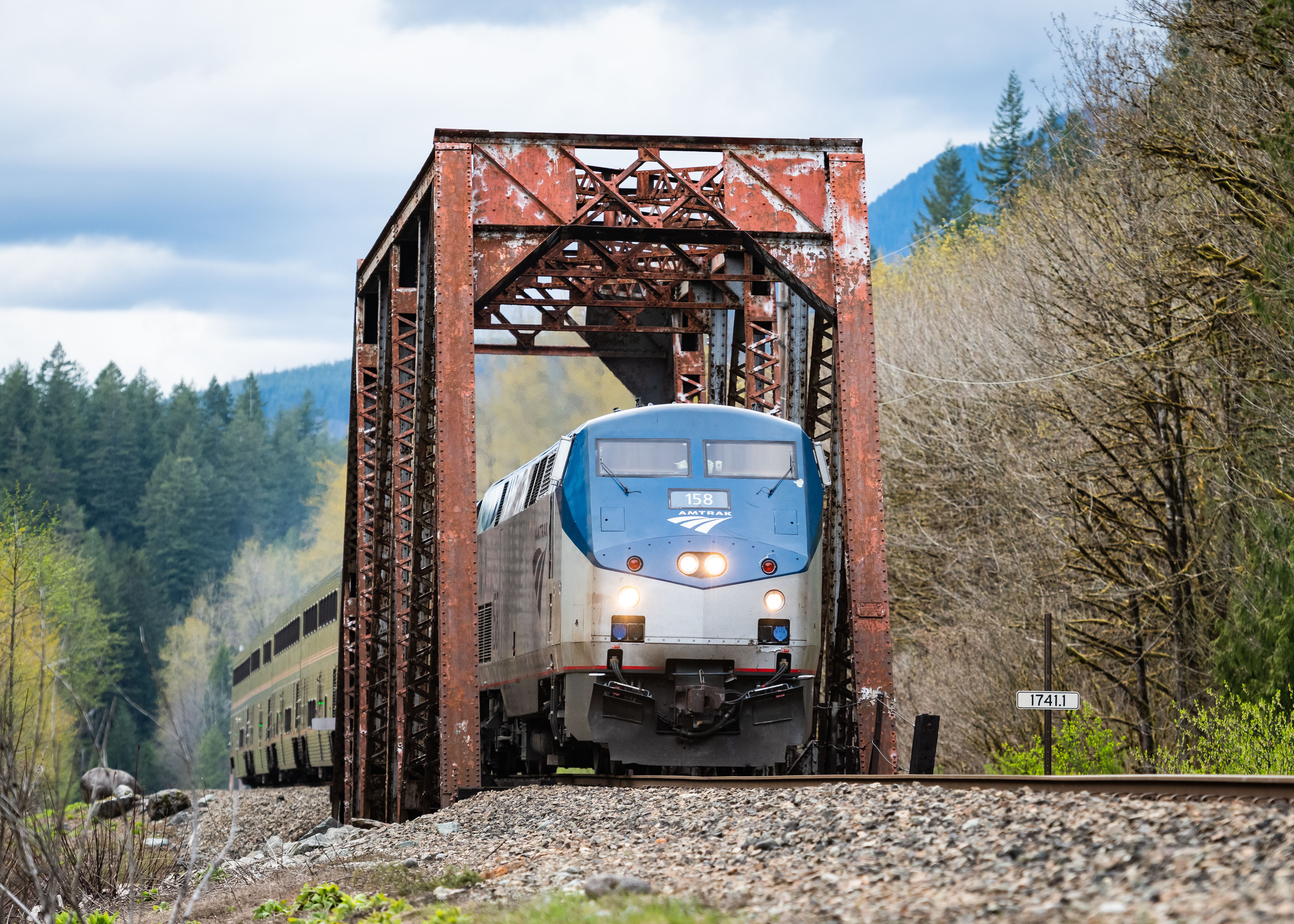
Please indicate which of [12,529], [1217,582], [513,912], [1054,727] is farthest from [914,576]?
[12,529]

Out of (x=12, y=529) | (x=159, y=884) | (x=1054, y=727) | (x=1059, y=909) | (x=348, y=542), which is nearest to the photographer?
(x=1059, y=909)

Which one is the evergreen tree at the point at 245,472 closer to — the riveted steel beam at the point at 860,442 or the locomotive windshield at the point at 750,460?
the riveted steel beam at the point at 860,442

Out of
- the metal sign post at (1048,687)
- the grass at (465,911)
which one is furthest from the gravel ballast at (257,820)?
the metal sign post at (1048,687)

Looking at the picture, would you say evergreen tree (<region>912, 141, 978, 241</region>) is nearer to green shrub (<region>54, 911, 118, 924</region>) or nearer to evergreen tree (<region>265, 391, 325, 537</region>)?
evergreen tree (<region>265, 391, 325, 537</region>)

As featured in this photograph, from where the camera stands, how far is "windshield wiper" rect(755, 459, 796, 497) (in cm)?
1401

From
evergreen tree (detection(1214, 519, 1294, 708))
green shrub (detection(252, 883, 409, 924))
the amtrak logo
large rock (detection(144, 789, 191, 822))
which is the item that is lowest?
large rock (detection(144, 789, 191, 822))

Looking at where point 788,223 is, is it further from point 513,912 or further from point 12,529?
point 12,529

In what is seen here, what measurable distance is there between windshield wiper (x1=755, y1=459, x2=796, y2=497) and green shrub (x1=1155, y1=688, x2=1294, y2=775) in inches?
190

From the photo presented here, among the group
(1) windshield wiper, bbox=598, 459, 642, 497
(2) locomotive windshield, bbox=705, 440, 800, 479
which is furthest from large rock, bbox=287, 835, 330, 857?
(2) locomotive windshield, bbox=705, 440, 800, 479

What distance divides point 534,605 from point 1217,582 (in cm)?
821

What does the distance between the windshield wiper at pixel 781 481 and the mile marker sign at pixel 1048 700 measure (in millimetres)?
3479

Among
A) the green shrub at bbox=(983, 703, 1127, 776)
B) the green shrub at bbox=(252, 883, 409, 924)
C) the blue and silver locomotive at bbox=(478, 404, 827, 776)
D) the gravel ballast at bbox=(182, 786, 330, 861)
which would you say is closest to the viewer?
the green shrub at bbox=(252, 883, 409, 924)

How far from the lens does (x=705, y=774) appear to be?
611 inches

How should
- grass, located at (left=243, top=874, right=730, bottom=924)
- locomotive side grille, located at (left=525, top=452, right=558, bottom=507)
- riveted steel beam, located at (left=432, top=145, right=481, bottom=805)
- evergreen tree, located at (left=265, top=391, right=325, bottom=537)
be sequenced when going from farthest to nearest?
evergreen tree, located at (left=265, top=391, right=325, bottom=537) < locomotive side grille, located at (left=525, top=452, right=558, bottom=507) < riveted steel beam, located at (left=432, top=145, right=481, bottom=805) < grass, located at (left=243, top=874, right=730, bottom=924)
